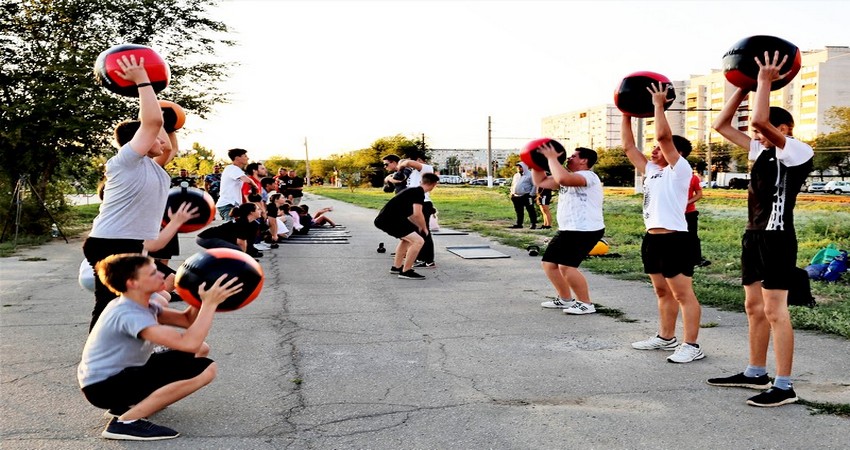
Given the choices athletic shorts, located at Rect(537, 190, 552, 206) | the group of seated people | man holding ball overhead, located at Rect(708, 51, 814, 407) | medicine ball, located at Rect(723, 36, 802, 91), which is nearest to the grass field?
athletic shorts, located at Rect(537, 190, 552, 206)

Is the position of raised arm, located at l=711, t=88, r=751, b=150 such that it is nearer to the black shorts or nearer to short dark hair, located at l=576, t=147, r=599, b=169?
short dark hair, located at l=576, t=147, r=599, b=169

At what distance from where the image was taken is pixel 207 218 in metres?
5.16

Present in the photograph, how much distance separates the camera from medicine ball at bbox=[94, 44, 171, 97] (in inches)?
173

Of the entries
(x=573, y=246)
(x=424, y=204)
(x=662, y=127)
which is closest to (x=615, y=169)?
(x=424, y=204)

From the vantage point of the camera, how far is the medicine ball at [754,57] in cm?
431

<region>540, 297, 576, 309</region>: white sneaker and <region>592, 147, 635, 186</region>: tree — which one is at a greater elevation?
<region>592, 147, 635, 186</region>: tree

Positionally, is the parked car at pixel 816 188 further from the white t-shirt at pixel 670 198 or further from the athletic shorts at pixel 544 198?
the white t-shirt at pixel 670 198

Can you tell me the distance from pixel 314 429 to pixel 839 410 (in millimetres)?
3119

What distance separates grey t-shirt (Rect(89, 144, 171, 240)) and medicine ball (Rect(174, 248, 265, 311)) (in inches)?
26.9

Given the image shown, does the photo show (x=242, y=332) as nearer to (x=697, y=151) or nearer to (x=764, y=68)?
(x=764, y=68)

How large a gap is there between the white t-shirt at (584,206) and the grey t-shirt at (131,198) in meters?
4.05

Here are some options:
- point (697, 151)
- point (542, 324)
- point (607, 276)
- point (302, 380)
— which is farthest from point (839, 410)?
point (697, 151)

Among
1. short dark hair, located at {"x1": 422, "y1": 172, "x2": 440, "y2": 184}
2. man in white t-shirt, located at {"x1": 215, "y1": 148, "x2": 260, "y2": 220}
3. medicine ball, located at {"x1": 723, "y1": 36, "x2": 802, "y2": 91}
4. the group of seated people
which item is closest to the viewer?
medicine ball, located at {"x1": 723, "y1": 36, "x2": 802, "y2": 91}

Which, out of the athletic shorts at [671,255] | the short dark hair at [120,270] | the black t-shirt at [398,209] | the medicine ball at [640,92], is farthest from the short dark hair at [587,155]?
the short dark hair at [120,270]
